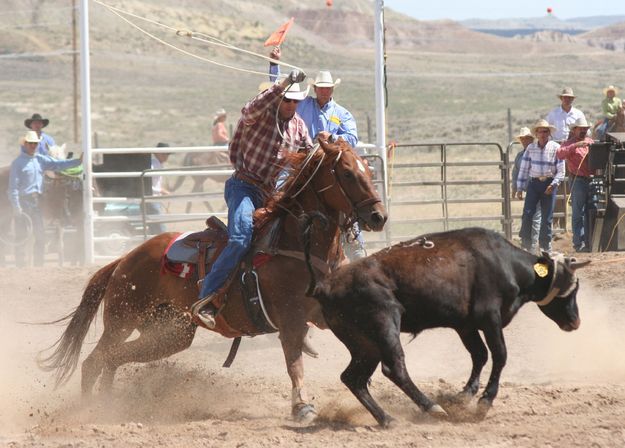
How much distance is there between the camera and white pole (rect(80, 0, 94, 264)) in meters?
12.4

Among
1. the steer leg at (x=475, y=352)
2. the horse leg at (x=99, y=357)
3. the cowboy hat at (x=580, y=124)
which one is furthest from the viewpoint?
the cowboy hat at (x=580, y=124)

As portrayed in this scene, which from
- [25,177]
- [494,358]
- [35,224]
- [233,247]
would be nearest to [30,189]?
[25,177]

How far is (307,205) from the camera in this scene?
22.8 ft

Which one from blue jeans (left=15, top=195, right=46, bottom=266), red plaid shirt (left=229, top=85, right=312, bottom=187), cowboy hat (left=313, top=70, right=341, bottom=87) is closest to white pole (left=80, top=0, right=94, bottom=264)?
blue jeans (left=15, top=195, right=46, bottom=266)

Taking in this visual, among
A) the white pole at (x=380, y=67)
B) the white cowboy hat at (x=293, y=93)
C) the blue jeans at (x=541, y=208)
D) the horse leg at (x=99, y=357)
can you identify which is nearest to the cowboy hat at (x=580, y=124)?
the blue jeans at (x=541, y=208)

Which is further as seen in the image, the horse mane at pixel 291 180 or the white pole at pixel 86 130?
the white pole at pixel 86 130

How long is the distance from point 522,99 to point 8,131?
2499 centimetres

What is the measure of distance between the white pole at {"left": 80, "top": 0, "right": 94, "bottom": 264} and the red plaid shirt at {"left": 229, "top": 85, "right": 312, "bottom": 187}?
18.6 ft

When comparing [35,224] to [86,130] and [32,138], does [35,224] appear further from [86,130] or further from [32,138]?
[86,130]

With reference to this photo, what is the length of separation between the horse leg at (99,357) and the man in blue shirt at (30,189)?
6.17 m

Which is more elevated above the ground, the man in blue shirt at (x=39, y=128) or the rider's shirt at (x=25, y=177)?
the man in blue shirt at (x=39, y=128)

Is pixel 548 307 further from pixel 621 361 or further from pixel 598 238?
pixel 598 238

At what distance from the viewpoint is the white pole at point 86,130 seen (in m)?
12.4

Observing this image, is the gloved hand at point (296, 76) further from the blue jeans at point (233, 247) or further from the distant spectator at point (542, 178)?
the distant spectator at point (542, 178)
